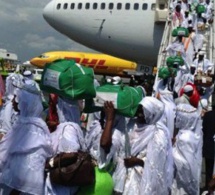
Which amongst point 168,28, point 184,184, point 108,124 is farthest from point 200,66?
point 108,124

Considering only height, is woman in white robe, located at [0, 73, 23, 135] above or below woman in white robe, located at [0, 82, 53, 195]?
below

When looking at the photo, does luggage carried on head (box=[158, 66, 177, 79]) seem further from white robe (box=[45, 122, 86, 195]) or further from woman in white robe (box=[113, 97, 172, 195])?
white robe (box=[45, 122, 86, 195])

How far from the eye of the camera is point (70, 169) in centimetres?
386

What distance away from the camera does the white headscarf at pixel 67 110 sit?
424cm

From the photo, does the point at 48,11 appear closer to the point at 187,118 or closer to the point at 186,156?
the point at 187,118

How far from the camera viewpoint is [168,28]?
18.2 meters

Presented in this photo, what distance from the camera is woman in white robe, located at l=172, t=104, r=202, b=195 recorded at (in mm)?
5086

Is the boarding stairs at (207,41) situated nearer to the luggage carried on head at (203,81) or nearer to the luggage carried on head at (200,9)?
the luggage carried on head at (200,9)

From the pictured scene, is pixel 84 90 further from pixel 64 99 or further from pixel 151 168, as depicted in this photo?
pixel 151 168

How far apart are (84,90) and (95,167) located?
24.1 inches

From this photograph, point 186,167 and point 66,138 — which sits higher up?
point 66,138

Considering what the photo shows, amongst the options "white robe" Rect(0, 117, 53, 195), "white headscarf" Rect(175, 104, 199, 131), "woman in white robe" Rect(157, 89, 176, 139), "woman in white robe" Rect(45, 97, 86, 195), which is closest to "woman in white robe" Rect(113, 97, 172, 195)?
"woman in white robe" Rect(45, 97, 86, 195)

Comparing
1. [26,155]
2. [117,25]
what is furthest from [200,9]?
[26,155]

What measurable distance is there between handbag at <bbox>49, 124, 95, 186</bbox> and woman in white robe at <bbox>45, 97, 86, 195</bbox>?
0.07 m
